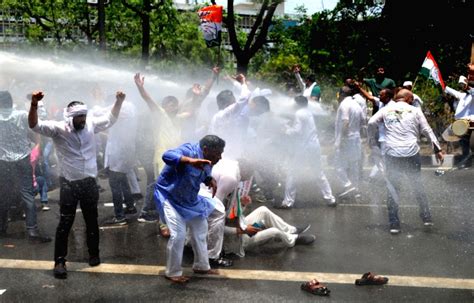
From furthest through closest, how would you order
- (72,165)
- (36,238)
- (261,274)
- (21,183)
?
1. (21,183)
2. (36,238)
3. (72,165)
4. (261,274)

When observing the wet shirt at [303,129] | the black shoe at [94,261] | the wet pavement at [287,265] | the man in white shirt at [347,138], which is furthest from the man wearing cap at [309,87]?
the black shoe at [94,261]

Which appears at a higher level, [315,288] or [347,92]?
[347,92]

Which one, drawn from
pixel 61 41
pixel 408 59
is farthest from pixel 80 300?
pixel 61 41

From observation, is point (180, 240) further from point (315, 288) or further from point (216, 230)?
point (315, 288)

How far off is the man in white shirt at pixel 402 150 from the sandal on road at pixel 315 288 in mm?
2380

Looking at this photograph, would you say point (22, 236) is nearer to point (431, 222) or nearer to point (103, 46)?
point (431, 222)

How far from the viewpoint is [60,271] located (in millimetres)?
6035

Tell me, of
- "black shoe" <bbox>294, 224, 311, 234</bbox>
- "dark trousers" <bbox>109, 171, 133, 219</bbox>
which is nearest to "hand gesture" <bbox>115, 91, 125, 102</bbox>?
"dark trousers" <bbox>109, 171, 133, 219</bbox>

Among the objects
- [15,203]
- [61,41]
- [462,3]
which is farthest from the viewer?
[61,41]

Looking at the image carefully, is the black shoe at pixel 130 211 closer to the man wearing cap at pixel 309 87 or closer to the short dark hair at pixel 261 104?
the short dark hair at pixel 261 104

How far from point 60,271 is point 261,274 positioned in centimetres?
192

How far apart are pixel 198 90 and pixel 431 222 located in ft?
11.4

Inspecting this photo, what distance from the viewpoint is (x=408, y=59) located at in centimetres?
2178

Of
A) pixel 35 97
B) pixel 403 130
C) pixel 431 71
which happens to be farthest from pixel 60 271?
pixel 431 71
